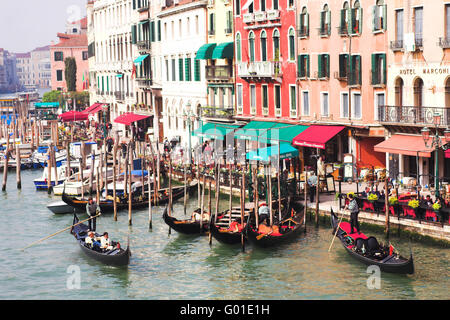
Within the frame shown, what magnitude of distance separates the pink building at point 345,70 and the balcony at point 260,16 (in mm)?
2985

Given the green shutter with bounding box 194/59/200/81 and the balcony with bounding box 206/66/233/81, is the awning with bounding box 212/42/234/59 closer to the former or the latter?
the balcony with bounding box 206/66/233/81

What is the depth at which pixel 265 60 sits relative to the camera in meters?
42.8

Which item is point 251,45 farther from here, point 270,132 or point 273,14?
point 270,132

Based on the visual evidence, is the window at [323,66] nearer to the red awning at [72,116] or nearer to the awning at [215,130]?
the awning at [215,130]

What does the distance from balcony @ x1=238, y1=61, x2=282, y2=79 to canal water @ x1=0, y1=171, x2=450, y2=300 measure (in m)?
12.1

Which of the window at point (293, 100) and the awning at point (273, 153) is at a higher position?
the window at point (293, 100)

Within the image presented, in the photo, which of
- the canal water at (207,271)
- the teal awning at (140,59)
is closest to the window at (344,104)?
the canal water at (207,271)

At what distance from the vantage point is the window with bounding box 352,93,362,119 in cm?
3600

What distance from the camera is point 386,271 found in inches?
971

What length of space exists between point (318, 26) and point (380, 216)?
12.0m

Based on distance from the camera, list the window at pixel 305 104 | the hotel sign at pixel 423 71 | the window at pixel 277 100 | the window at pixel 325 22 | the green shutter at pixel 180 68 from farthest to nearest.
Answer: the green shutter at pixel 180 68, the window at pixel 277 100, the window at pixel 305 104, the window at pixel 325 22, the hotel sign at pixel 423 71

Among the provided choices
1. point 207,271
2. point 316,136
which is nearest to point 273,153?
point 316,136

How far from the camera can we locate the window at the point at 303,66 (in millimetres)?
39312

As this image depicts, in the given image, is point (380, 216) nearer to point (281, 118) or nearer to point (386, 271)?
point (386, 271)
